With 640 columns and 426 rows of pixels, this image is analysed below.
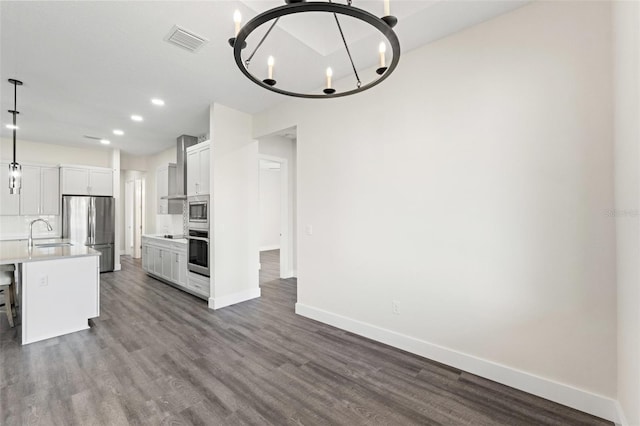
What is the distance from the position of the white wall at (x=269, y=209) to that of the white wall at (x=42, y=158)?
4473 millimetres

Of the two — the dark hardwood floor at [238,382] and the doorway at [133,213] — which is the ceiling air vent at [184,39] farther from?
the doorway at [133,213]

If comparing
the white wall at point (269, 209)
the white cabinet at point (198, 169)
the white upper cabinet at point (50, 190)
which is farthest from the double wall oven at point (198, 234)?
the white wall at point (269, 209)

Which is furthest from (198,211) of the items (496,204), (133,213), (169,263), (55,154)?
(133,213)

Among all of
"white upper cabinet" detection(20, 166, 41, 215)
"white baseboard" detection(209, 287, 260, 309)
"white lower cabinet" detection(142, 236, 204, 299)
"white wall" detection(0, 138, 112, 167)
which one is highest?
"white wall" detection(0, 138, 112, 167)

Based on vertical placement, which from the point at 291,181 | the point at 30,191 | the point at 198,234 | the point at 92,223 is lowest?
the point at 198,234

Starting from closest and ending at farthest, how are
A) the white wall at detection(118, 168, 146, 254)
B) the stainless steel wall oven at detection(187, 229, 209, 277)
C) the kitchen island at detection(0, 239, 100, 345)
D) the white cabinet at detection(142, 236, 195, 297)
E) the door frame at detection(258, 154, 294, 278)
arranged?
1. the kitchen island at detection(0, 239, 100, 345)
2. the stainless steel wall oven at detection(187, 229, 209, 277)
3. the white cabinet at detection(142, 236, 195, 297)
4. the door frame at detection(258, 154, 294, 278)
5. the white wall at detection(118, 168, 146, 254)

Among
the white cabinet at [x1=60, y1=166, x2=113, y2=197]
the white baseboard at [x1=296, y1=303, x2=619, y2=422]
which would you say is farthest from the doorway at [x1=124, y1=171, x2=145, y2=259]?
the white baseboard at [x1=296, y1=303, x2=619, y2=422]

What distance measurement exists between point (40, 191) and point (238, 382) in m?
6.82

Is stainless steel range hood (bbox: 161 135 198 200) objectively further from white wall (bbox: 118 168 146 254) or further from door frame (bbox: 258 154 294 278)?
white wall (bbox: 118 168 146 254)

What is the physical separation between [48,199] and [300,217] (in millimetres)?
6196

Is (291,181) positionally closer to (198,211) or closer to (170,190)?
(198,211)

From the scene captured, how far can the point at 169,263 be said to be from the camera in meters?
5.13

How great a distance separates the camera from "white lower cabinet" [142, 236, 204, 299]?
4504 millimetres

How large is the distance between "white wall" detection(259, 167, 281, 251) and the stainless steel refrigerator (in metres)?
4.38
